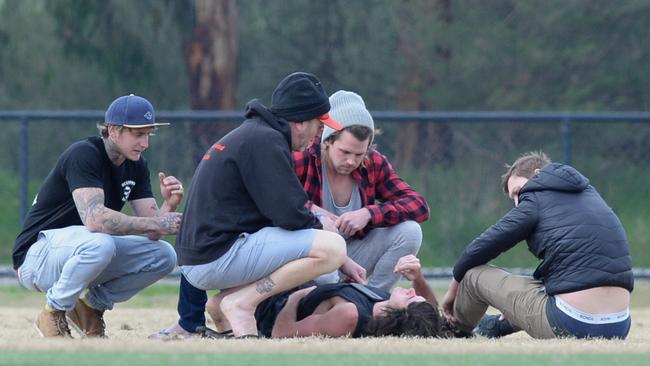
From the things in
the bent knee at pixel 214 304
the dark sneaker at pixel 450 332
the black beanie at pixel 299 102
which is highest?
the black beanie at pixel 299 102

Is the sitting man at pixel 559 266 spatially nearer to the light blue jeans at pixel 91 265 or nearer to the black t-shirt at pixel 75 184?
the light blue jeans at pixel 91 265

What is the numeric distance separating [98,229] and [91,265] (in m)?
0.22

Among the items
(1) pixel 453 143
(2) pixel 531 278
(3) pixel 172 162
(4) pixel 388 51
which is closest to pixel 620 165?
(1) pixel 453 143

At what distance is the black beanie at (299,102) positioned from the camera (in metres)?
6.87

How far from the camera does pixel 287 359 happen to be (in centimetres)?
557

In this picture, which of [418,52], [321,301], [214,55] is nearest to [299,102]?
[321,301]

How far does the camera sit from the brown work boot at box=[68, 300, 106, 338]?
7418 millimetres

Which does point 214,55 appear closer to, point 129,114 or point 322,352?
point 129,114

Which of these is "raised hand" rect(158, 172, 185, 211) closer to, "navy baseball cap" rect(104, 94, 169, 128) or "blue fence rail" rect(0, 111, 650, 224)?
"navy baseball cap" rect(104, 94, 169, 128)

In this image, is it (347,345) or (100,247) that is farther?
(100,247)

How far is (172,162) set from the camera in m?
12.5

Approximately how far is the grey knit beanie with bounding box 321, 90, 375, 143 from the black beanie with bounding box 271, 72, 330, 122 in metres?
0.64

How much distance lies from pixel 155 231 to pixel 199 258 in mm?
523

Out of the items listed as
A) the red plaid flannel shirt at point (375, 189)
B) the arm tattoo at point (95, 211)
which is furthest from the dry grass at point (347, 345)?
the red plaid flannel shirt at point (375, 189)
